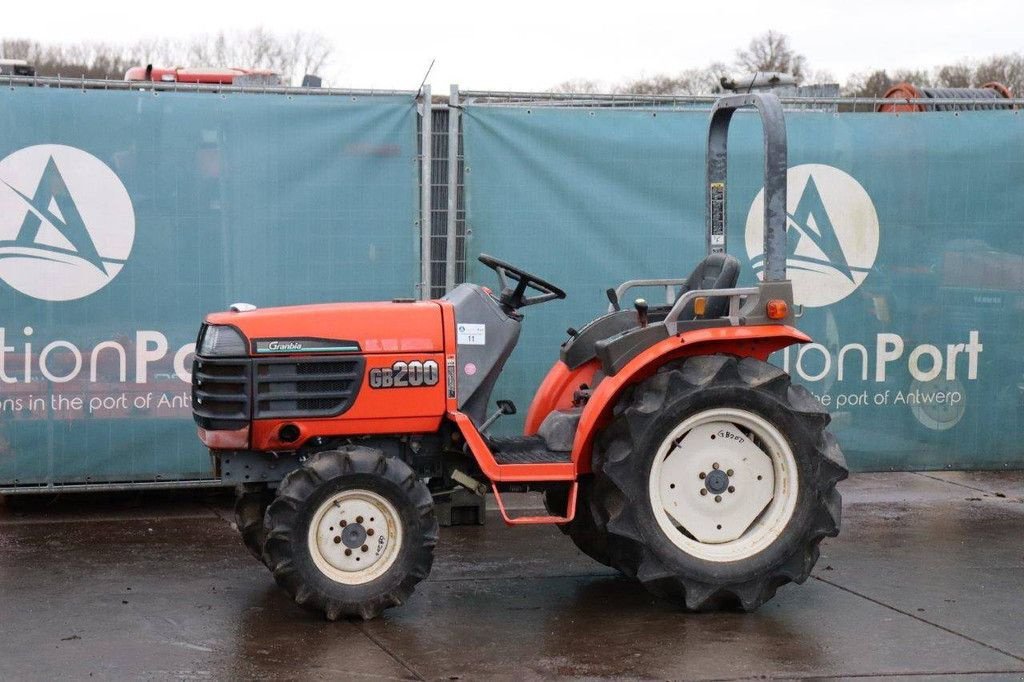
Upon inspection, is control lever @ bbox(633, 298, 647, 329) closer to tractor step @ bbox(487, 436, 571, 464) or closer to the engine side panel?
tractor step @ bbox(487, 436, 571, 464)

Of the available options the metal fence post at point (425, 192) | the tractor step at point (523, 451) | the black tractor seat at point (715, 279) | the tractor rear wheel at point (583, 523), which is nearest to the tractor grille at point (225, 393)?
the tractor step at point (523, 451)

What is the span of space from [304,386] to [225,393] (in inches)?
14.0

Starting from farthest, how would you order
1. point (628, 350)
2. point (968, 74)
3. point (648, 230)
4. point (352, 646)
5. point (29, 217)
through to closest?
point (968, 74)
point (648, 230)
point (29, 217)
point (628, 350)
point (352, 646)

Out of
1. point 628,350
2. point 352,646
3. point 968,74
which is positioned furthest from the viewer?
point 968,74

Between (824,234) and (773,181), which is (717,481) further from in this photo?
(824,234)

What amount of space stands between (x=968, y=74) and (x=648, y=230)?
3224 centimetres

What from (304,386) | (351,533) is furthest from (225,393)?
(351,533)

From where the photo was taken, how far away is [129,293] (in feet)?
28.0

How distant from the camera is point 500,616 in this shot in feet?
20.5

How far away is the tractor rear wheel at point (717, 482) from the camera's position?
20.4 ft

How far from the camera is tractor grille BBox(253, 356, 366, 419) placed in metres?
6.30

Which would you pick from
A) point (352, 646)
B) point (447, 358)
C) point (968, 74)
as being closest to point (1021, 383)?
point (447, 358)

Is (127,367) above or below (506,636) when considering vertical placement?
above

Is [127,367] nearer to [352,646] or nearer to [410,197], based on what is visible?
[410,197]
